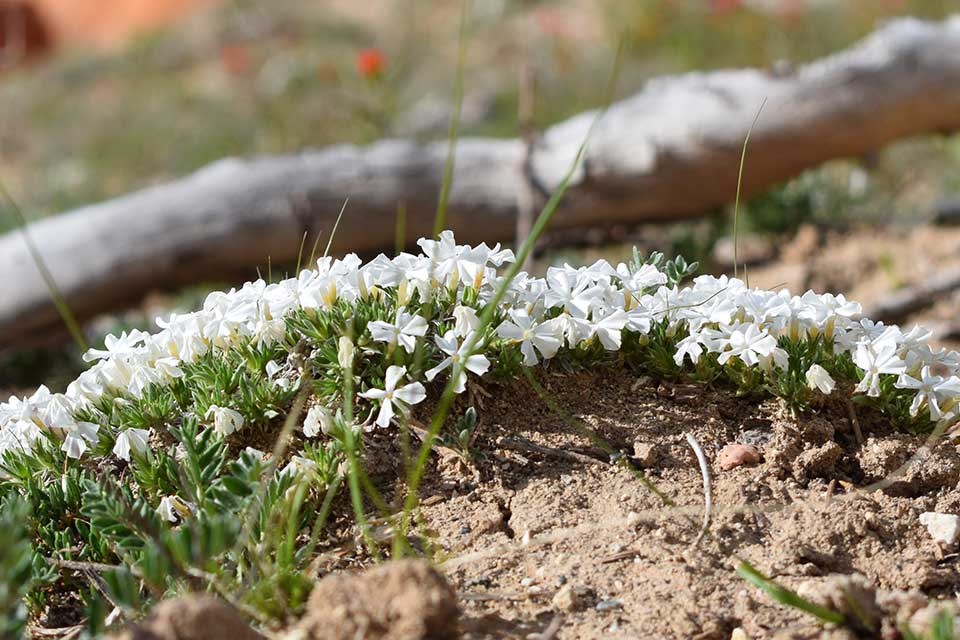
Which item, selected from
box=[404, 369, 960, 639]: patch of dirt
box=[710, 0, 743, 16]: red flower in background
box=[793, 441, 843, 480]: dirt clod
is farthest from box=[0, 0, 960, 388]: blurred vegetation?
box=[793, 441, 843, 480]: dirt clod

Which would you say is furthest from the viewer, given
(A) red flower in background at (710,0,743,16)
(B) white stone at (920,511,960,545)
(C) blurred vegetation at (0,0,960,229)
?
(C) blurred vegetation at (0,0,960,229)

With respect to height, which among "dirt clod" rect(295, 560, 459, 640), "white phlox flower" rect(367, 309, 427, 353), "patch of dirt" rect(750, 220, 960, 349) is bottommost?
"patch of dirt" rect(750, 220, 960, 349)

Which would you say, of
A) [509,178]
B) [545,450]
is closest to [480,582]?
[545,450]

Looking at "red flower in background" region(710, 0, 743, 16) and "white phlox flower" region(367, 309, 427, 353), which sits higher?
"red flower in background" region(710, 0, 743, 16)

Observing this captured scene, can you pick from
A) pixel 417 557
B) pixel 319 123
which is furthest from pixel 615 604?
pixel 319 123

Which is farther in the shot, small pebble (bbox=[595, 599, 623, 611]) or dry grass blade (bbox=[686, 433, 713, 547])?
dry grass blade (bbox=[686, 433, 713, 547])

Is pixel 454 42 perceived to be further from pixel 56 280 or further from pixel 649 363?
pixel 649 363

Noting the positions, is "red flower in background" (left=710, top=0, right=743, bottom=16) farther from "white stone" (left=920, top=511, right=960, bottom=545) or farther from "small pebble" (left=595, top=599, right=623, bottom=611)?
"small pebble" (left=595, top=599, right=623, bottom=611)
